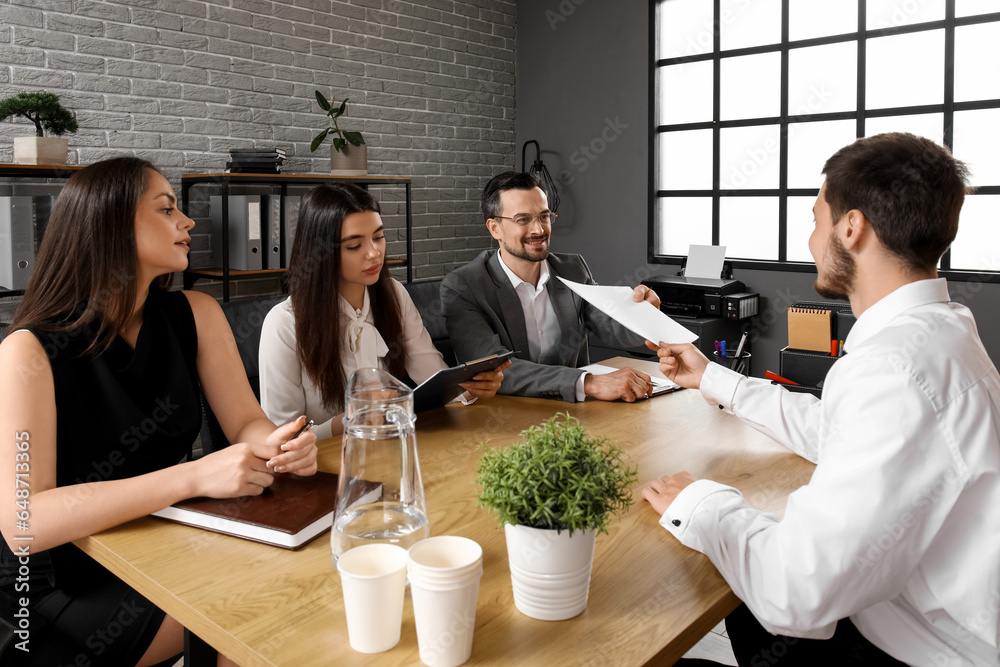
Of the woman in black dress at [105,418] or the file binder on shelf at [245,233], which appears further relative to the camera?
the file binder on shelf at [245,233]

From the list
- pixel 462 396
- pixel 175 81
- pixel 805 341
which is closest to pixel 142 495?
pixel 462 396

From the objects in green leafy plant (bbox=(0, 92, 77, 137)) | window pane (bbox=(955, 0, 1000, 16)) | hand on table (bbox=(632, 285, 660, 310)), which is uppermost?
window pane (bbox=(955, 0, 1000, 16))

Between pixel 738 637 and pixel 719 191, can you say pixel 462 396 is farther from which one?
pixel 719 191

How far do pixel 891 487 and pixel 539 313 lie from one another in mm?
1803

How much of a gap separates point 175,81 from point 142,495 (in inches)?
117

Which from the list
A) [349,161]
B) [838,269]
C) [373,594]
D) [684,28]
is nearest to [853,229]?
[838,269]

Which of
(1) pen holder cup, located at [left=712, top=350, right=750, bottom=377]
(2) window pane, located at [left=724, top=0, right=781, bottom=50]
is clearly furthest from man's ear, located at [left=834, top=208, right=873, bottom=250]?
(2) window pane, located at [left=724, top=0, right=781, bottom=50]

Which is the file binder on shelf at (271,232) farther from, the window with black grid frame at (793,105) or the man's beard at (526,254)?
the window with black grid frame at (793,105)

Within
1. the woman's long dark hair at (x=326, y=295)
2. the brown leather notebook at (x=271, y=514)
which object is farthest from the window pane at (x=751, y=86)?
the brown leather notebook at (x=271, y=514)

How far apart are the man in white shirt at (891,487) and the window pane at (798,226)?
3.27m

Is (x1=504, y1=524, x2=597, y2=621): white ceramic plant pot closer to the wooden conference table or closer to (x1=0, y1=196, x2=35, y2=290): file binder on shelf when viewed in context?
the wooden conference table

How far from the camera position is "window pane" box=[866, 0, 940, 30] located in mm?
3768

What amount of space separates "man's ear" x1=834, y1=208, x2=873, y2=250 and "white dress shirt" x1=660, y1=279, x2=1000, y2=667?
0.17 metres

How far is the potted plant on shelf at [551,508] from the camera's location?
0.83 meters
